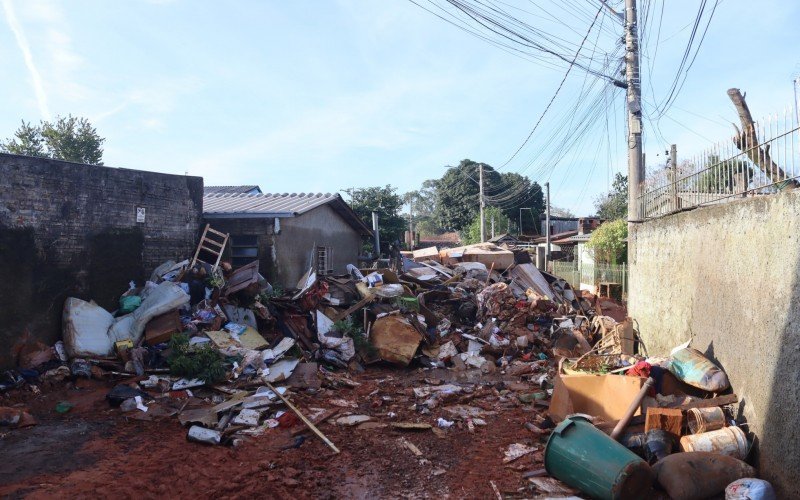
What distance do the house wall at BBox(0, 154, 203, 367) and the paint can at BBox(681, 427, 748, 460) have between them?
345 inches

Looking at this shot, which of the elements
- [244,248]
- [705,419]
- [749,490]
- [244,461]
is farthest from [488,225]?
[749,490]

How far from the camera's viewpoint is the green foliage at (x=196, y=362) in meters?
7.70

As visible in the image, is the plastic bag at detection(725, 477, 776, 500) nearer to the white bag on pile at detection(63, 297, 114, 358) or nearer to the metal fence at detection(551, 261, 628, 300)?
the white bag on pile at detection(63, 297, 114, 358)

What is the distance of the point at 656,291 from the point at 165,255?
908cm

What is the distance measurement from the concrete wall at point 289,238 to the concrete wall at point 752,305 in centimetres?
840

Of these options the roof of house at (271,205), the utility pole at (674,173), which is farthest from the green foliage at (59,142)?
the utility pole at (674,173)

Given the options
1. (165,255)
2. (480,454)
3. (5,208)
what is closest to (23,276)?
(5,208)

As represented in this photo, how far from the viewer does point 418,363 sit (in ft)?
34.0

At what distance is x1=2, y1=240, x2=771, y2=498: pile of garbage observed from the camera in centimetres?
473

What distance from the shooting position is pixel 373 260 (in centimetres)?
1853

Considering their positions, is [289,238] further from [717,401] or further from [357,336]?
[717,401]

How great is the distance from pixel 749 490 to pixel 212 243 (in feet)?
33.9

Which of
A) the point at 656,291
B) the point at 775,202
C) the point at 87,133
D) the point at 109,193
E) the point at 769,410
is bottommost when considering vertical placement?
the point at 769,410

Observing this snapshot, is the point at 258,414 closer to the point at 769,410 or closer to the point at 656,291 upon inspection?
the point at 769,410
